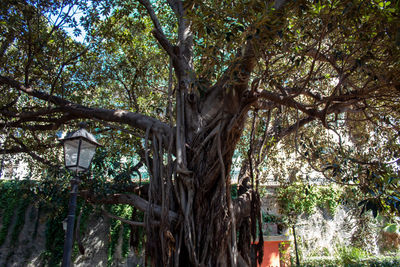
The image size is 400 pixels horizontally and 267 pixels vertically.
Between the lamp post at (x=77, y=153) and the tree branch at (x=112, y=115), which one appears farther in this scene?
the tree branch at (x=112, y=115)

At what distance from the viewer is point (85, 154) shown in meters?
3.21

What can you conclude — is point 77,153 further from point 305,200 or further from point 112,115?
point 305,200

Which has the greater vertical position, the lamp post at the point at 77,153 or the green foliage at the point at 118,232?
the lamp post at the point at 77,153

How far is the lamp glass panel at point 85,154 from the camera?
3.15 meters

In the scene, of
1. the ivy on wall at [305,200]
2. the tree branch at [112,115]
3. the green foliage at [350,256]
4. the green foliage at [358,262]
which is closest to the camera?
the tree branch at [112,115]

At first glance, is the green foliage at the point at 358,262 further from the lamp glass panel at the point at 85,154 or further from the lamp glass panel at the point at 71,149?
the lamp glass panel at the point at 71,149

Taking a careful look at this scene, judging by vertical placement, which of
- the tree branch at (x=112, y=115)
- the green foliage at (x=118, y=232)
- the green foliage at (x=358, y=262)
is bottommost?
the green foliage at (x=358, y=262)

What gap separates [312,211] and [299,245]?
3.51 feet

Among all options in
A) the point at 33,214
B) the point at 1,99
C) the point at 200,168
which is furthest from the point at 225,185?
the point at 33,214

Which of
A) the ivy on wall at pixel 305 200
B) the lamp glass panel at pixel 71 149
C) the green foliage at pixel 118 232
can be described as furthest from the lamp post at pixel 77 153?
the ivy on wall at pixel 305 200

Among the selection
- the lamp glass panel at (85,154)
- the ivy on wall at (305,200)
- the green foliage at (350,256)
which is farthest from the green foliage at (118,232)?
the green foliage at (350,256)

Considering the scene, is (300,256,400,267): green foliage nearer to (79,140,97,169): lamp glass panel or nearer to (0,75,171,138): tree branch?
(0,75,171,138): tree branch

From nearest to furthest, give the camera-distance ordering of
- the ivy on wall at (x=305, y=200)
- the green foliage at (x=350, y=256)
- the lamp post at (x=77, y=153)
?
the lamp post at (x=77, y=153) → the green foliage at (x=350, y=256) → the ivy on wall at (x=305, y=200)

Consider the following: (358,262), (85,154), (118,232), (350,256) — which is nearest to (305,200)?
(350,256)
